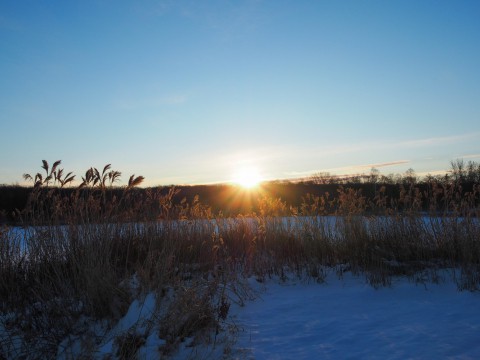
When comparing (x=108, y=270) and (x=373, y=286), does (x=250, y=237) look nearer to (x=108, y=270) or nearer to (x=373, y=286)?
(x=373, y=286)

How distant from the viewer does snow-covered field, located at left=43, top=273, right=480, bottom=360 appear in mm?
2865

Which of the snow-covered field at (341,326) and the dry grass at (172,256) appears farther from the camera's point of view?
the dry grass at (172,256)

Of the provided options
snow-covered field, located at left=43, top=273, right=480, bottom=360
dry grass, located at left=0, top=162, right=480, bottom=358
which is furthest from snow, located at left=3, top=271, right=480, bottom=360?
dry grass, located at left=0, top=162, right=480, bottom=358

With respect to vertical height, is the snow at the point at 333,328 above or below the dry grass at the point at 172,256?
below

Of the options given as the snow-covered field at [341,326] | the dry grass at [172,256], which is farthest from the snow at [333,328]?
the dry grass at [172,256]

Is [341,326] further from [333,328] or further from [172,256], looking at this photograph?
[172,256]

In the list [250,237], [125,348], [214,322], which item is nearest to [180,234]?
[250,237]

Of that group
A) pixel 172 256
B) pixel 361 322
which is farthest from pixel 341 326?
pixel 172 256

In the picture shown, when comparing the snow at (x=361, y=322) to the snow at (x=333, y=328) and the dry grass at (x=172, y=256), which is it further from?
the dry grass at (x=172, y=256)

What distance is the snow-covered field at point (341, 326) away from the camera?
2.87 m

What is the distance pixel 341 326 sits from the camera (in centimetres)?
341

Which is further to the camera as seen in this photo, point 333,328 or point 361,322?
point 361,322

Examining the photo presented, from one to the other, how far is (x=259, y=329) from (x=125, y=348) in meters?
1.24

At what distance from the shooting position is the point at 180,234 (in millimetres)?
5961
